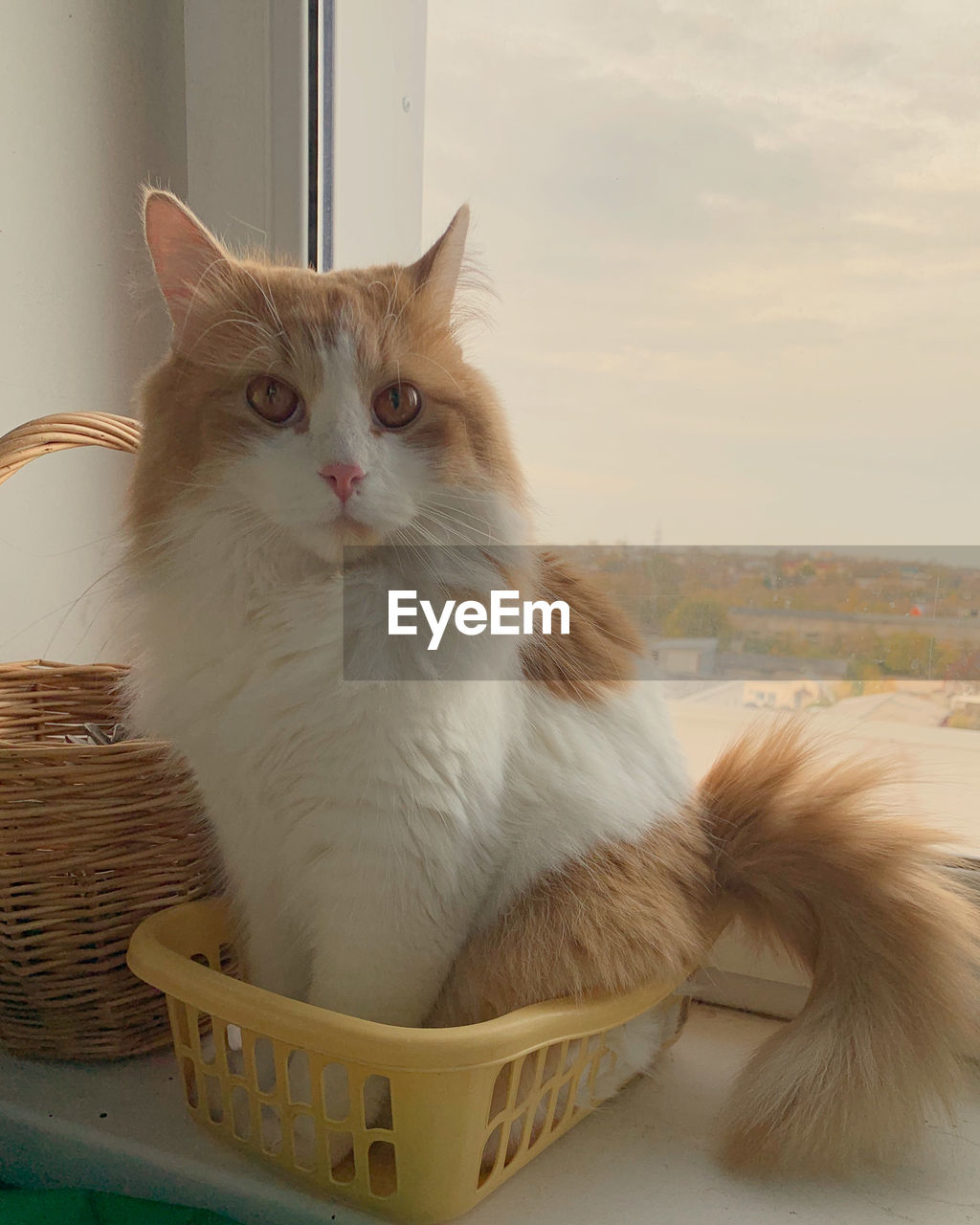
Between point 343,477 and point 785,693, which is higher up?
point 343,477

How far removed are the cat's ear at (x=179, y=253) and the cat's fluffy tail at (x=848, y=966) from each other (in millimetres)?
685

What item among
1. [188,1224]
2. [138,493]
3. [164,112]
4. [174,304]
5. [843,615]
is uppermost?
[164,112]

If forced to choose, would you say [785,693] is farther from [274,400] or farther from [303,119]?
[303,119]

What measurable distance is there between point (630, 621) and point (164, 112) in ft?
3.51

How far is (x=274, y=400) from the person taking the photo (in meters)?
0.84

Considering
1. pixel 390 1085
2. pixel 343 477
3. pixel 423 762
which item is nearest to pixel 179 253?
pixel 343 477

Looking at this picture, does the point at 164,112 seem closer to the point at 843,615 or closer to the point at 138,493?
the point at 138,493

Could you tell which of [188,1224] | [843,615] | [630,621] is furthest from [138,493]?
[843,615]

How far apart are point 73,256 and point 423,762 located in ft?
3.36

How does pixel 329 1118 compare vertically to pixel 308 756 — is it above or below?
below

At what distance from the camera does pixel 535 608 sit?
96 centimetres

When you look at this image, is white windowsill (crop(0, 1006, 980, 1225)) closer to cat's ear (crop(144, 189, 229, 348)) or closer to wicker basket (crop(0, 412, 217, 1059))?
wicker basket (crop(0, 412, 217, 1059))

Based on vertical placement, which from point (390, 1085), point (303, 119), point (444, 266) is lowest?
point (390, 1085)

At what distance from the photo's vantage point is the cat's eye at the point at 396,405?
2.78 ft
